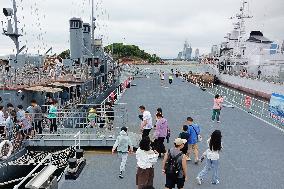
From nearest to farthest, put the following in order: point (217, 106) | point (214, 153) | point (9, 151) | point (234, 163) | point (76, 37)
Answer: point (214, 153)
point (234, 163)
point (9, 151)
point (217, 106)
point (76, 37)

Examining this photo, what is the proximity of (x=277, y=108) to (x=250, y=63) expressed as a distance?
49.6m

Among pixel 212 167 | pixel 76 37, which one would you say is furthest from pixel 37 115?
pixel 76 37

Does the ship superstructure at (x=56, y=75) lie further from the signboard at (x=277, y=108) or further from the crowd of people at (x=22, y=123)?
the signboard at (x=277, y=108)

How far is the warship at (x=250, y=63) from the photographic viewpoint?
45.5 meters

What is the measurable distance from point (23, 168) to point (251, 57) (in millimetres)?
60801

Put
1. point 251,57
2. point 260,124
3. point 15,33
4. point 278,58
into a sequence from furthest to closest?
point 251,57 → point 278,58 → point 15,33 → point 260,124

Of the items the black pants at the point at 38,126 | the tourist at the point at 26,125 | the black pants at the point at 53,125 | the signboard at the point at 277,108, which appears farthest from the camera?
the signboard at the point at 277,108

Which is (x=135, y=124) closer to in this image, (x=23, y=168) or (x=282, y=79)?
(x=23, y=168)

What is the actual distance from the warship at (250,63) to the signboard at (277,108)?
23.0 meters

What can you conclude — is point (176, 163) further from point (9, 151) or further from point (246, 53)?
point (246, 53)

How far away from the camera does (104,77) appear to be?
124 ft

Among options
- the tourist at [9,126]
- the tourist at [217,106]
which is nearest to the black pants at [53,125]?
the tourist at [9,126]

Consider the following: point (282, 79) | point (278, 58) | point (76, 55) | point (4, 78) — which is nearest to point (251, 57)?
point (278, 58)

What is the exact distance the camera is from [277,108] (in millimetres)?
17891
